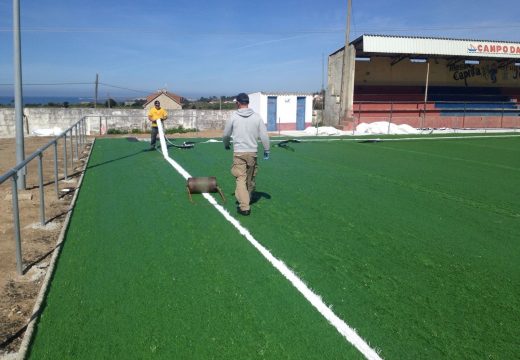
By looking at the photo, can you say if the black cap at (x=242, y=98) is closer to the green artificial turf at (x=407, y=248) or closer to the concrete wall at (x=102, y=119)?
the green artificial turf at (x=407, y=248)

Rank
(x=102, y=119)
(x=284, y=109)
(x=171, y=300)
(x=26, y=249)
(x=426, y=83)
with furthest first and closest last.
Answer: (x=284, y=109) < (x=426, y=83) < (x=102, y=119) < (x=26, y=249) < (x=171, y=300)

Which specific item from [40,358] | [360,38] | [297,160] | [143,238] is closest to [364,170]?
[297,160]

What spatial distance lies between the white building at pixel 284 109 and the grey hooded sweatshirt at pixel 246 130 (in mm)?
25411

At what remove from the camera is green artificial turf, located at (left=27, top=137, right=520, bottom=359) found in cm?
355

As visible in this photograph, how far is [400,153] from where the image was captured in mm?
16594

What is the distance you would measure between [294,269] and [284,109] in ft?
94.5

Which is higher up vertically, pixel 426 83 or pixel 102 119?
pixel 426 83

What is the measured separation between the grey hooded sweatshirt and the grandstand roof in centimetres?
2458

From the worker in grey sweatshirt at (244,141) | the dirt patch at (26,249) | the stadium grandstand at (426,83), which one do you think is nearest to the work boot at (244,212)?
the worker in grey sweatshirt at (244,141)

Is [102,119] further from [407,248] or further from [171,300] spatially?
[171,300]

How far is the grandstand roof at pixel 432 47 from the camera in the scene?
29.9 metres

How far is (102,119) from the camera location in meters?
30.8

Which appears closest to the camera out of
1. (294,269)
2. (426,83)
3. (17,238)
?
(17,238)

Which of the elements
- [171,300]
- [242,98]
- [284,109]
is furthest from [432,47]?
[171,300]
